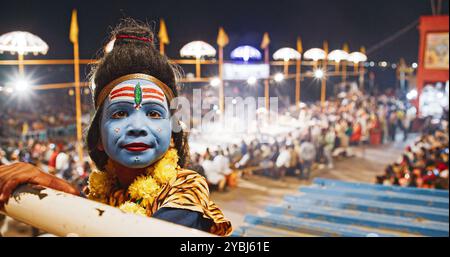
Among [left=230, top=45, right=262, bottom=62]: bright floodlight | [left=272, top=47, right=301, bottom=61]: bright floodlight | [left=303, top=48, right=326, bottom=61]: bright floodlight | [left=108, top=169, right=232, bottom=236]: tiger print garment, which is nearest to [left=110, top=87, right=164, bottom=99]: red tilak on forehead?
[left=108, top=169, right=232, bottom=236]: tiger print garment

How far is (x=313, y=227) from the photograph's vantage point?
18.2 ft

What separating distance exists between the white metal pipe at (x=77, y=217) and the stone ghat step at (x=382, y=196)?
19.9 feet

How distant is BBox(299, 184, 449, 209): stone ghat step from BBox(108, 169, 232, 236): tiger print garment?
17.9 ft

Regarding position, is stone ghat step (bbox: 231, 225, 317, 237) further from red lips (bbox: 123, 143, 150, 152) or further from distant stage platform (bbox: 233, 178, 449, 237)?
red lips (bbox: 123, 143, 150, 152)

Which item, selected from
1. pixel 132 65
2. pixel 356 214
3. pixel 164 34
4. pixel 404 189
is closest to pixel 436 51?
pixel 164 34

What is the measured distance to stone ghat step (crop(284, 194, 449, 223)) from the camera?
596 centimetres

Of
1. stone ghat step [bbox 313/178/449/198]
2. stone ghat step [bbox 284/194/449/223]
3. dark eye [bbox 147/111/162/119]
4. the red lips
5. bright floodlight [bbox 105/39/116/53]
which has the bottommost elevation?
stone ghat step [bbox 284/194/449/223]

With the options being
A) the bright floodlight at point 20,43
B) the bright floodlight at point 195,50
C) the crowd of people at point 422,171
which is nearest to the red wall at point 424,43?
the crowd of people at point 422,171

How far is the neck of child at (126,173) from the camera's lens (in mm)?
1840

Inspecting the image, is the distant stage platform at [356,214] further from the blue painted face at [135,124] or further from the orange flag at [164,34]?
the orange flag at [164,34]

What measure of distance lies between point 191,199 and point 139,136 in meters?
0.32

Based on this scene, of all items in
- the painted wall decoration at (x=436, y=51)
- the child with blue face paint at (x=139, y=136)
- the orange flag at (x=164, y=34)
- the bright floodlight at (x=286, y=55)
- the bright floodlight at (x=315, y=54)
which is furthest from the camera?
the painted wall decoration at (x=436, y=51)

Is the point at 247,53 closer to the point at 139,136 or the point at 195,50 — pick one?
the point at 195,50

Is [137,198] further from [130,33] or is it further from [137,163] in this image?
[130,33]
